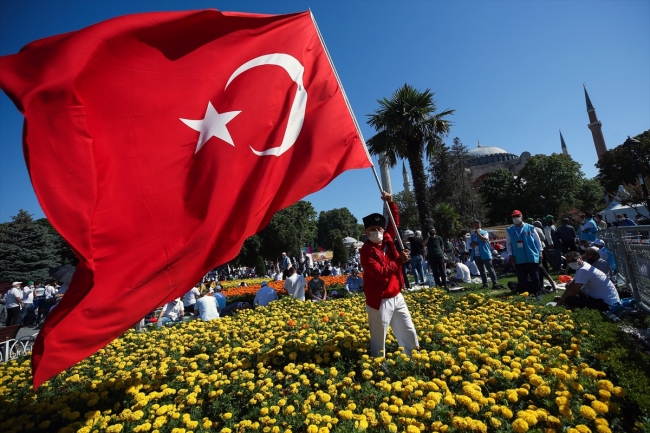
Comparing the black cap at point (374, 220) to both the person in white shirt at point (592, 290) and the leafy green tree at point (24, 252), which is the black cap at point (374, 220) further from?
the leafy green tree at point (24, 252)

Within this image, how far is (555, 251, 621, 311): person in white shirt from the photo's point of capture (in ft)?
19.7

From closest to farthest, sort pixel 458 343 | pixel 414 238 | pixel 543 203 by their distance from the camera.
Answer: pixel 458 343 < pixel 414 238 < pixel 543 203

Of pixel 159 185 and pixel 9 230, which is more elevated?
pixel 9 230

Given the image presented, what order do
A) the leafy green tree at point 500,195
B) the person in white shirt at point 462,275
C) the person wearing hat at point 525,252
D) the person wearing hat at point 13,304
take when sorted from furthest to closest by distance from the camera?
the leafy green tree at point 500,195, the person wearing hat at point 13,304, the person in white shirt at point 462,275, the person wearing hat at point 525,252

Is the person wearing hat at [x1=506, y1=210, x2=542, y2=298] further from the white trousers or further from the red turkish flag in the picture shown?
the red turkish flag

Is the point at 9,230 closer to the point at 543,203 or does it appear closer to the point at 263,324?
the point at 263,324

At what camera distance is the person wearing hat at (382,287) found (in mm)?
4273

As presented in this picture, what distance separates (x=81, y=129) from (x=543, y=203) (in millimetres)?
59933

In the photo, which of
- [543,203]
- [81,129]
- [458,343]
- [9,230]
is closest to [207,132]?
[81,129]

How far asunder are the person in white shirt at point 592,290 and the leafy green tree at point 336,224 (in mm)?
79809

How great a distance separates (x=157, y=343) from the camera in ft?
20.9

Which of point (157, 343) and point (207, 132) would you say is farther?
point (157, 343)

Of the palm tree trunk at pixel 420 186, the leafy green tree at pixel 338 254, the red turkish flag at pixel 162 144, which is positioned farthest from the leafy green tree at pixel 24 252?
the red turkish flag at pixel 162 144

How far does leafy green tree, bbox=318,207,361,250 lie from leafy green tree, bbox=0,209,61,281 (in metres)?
58.0
